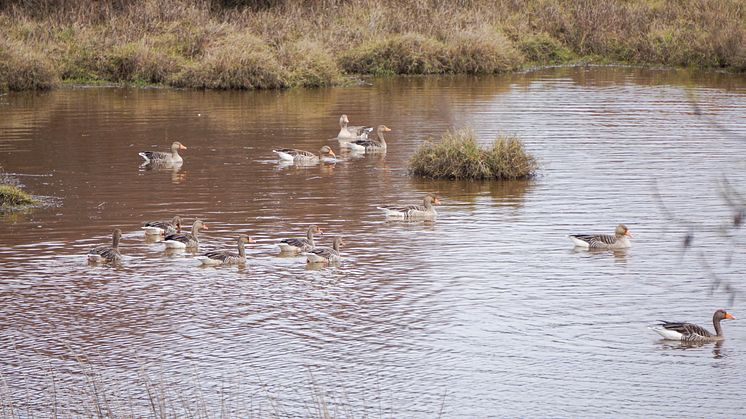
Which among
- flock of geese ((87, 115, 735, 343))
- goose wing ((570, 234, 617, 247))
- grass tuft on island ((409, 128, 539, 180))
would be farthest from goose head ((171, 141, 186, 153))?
goose wing ((570, 234, 617, 247))

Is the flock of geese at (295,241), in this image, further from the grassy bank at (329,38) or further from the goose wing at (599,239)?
the grassy bank at (329,38)

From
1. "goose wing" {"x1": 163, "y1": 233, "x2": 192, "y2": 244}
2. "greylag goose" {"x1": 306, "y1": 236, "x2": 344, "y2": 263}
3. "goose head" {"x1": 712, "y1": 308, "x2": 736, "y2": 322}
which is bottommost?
"goose head" {"x1": 712, "y1": 308, "x2": 736, "y2": 322}

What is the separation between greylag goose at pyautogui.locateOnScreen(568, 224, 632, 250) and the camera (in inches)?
706

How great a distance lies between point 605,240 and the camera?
1794cm

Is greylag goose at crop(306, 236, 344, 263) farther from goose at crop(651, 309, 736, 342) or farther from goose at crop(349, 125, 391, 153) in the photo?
goose at crop(349, 125, 391, 153)

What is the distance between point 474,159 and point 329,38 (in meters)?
23.5

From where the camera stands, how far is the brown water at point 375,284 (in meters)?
12.1

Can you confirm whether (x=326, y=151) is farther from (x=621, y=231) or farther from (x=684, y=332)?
(x=684, y=332)

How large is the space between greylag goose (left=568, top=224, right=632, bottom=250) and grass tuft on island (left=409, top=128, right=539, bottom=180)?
20.5 ft

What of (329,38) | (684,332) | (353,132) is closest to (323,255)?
(684,332)

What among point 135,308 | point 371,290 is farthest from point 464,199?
point 135,308

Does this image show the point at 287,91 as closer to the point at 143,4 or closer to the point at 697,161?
the point at 143,4

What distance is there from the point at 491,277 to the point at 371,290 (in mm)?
1823

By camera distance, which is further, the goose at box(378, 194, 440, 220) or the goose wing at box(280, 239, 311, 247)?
the goose at box(378, 194, 440, 220)
